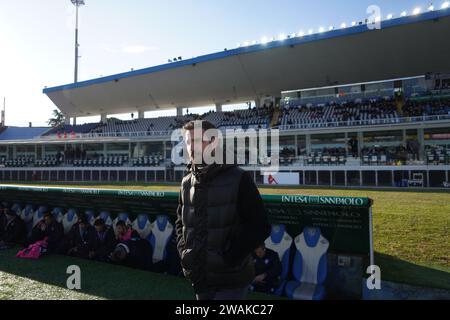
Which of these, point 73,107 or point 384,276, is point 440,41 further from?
point 73,107

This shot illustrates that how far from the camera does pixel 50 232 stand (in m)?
6.50

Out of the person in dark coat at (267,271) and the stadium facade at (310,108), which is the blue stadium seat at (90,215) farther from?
the stadium facade at (310,108)

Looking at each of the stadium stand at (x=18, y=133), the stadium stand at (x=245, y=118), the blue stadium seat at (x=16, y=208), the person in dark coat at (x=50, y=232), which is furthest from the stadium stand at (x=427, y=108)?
the stadium stand at (x=18, y=133)

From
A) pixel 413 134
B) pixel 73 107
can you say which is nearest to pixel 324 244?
pixel 413 134

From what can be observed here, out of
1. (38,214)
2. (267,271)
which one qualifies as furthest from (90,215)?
(267,271)

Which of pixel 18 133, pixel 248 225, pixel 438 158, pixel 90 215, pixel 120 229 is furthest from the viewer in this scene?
pixel 18 133

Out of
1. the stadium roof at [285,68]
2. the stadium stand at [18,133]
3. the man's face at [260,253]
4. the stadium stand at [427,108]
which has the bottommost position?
the man's face at [260,253]

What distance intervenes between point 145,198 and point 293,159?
20523 millimetres

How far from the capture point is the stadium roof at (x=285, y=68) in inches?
1086

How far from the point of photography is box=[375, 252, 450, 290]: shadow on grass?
4.28 m

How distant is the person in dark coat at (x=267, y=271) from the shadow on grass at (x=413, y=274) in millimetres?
1452

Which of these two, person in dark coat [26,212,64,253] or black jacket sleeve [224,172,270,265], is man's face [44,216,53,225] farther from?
black jacket sleeve [224,172,270,265]

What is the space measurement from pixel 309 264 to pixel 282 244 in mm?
433

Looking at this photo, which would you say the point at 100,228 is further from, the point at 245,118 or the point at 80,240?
the point at 245,118
